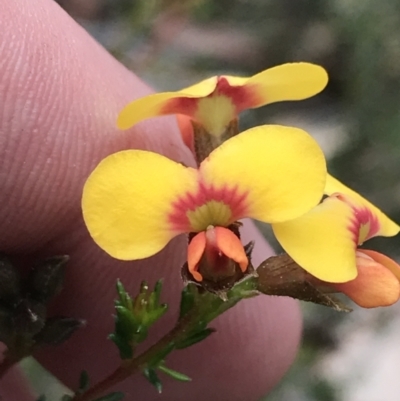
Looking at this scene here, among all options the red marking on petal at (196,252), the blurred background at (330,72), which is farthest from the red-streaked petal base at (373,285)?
the blurred background at (330,72)

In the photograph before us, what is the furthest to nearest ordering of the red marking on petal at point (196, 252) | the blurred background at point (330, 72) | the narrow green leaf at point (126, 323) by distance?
the blurred background at point (330, 72) → the narrow green leaf at point (126, 323) → the red marking on petal at point (196, 252)

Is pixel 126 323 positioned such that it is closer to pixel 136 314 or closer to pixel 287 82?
pixel 136 314

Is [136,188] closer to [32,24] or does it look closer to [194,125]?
[194,125]

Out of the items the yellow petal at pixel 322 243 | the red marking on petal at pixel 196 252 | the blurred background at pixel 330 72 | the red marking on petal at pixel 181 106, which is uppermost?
the red marking on petal at pixel 181 106

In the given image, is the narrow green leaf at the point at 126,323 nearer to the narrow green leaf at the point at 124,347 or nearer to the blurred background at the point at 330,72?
the narrow green leaf at the point at 124,347

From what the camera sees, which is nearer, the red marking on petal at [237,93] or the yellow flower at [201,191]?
the yellow flower at [201,191]

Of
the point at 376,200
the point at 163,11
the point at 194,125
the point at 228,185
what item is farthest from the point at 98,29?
the point at 228,185

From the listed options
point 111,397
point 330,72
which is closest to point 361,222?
point 111,397
